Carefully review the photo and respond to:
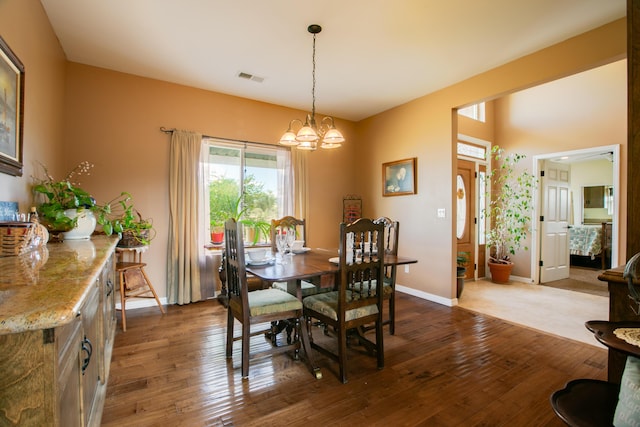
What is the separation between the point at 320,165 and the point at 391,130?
1236 mm

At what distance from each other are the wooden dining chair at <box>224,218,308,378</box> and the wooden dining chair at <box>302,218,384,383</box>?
0.19 metres

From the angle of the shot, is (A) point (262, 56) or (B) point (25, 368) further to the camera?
(A) point (262, 56)

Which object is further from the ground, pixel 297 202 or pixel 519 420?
pixel 297 202

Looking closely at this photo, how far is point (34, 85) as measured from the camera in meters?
2.20

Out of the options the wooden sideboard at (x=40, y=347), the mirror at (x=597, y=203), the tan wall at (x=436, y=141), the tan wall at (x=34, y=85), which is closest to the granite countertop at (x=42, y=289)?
the wooden sideboard at (x=40, y=347)

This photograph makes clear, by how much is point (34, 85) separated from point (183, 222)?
74.8 inches

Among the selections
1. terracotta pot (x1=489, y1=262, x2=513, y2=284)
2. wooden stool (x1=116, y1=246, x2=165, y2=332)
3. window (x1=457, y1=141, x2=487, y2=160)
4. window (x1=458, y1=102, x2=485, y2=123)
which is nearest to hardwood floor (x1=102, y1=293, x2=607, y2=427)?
wooden stool (x1=116, y1=246, x2=165, y2=332)

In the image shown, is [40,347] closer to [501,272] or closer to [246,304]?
[246,304]

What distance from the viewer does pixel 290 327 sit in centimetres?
250

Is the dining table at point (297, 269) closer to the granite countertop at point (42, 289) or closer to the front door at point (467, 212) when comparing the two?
the granite countertop at point (42, 289)

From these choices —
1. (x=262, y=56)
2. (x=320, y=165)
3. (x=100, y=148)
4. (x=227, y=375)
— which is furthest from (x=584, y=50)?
(x=100, y=148)

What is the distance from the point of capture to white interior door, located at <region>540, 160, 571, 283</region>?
4.94 meters

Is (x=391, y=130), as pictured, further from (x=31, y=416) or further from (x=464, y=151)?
(x=31, y=416)

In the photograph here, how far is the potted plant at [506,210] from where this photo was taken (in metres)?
4.97
